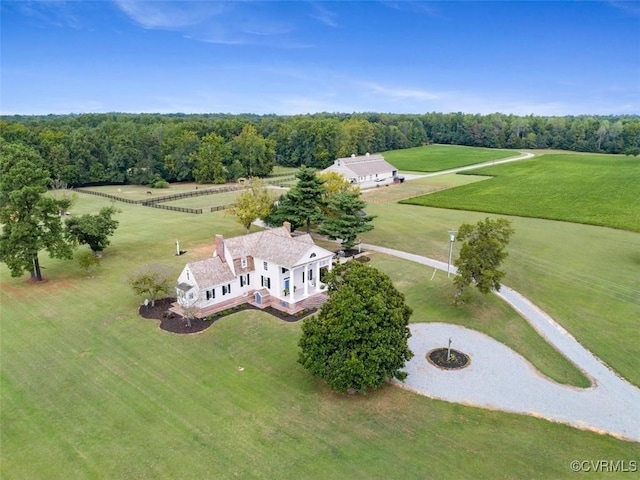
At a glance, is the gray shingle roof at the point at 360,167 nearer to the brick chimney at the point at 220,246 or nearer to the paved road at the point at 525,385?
the brick chimney at the point at 220,246

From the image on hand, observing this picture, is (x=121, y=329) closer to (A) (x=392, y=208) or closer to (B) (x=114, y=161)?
(A) (x=392, y=208)

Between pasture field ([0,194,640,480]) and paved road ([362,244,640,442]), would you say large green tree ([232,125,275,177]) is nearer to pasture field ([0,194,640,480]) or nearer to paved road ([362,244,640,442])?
pasture field ([0,194,640,480])

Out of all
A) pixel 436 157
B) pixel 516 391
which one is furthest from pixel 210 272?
pixel 436 157

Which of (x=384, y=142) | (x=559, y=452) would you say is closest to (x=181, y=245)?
(x=559, y=452)

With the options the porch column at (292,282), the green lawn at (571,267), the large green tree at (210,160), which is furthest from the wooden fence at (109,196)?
the porch column at (292,282)

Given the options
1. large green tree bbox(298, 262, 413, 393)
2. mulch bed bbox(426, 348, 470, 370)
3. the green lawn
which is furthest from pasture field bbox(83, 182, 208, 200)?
mulch bed bbox(426, 348, 470, 370)
